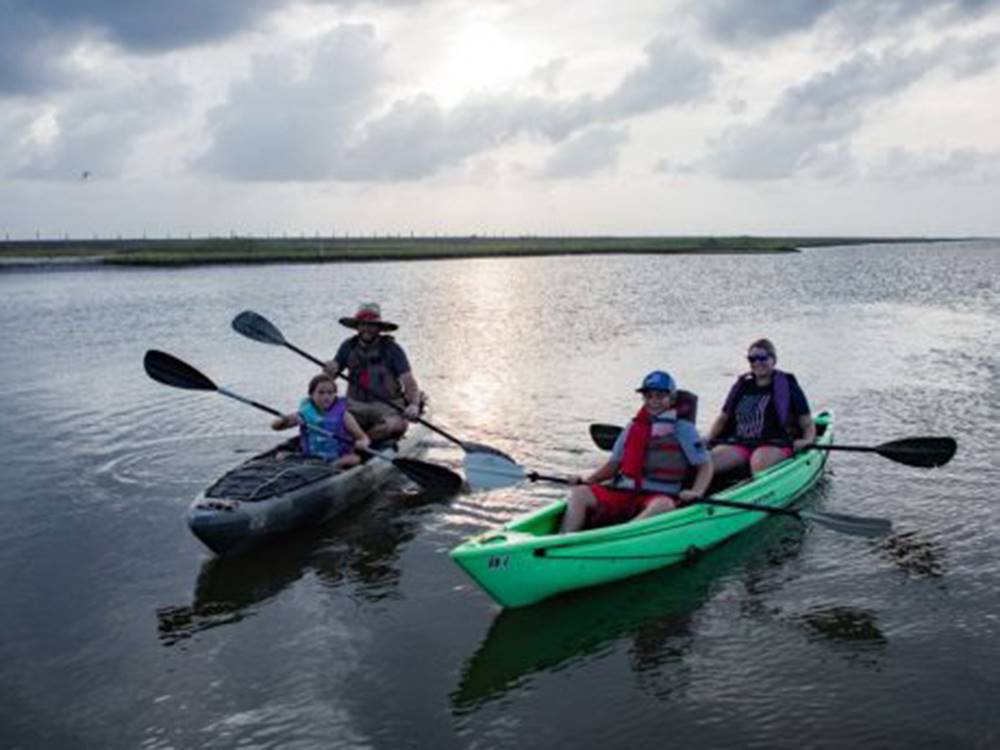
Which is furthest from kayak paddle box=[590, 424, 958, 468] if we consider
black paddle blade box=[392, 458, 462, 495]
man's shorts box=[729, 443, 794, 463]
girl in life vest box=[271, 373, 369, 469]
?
girl in life vest box=[271, 373, 369, 469]

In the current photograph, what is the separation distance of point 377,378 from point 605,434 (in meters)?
3.09

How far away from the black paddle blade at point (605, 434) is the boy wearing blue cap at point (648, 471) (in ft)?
8.08

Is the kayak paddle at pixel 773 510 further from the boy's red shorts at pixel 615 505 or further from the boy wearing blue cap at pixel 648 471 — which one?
the boy's red shorts at pixel 615 505

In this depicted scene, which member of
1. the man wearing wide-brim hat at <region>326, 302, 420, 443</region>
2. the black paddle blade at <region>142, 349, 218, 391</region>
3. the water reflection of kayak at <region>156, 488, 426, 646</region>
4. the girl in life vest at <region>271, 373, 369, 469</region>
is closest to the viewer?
the water reflection of kayak at <region>156, 488, 426, 646</region>

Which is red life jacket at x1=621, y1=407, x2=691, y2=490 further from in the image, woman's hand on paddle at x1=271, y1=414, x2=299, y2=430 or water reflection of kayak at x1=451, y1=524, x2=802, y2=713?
woman's hand on paddle at x1=271, y1=414, x2=299, y2=430

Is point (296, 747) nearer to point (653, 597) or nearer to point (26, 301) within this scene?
point (653, 597)

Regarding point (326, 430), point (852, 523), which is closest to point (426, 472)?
point (326, 430)

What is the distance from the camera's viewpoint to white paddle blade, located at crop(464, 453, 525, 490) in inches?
383

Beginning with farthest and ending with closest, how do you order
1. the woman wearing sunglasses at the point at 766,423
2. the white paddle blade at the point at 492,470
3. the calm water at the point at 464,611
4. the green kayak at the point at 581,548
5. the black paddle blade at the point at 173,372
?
the black paddle blade at the point at 173,372 → the woman wearing sunglasses at the point at 766,423 → the white paddle blade at the point at 492,470 → the green kayak at the point at 581,548 → the calm water at the point at 464,611

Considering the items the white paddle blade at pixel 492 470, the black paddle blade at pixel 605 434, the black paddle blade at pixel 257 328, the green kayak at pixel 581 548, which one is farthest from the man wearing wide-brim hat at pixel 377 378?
the green kayak at pixel 581 548

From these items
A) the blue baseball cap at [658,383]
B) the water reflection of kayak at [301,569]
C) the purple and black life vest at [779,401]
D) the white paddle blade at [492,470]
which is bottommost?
the water reflection of kayak at [301,569]

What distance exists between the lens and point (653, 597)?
27.4 feet

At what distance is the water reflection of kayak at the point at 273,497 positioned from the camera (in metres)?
9.01

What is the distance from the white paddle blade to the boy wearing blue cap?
108 centimetres
